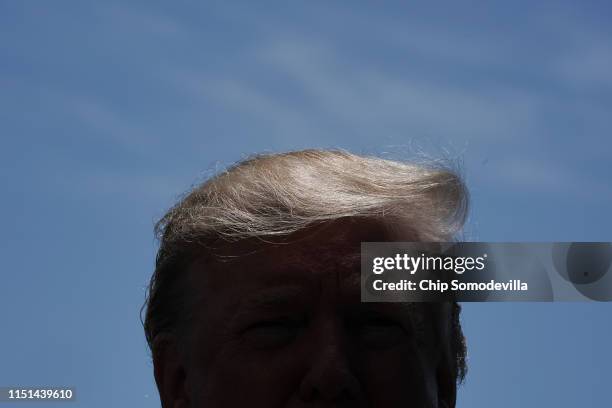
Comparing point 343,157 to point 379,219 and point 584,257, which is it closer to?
point 379,219

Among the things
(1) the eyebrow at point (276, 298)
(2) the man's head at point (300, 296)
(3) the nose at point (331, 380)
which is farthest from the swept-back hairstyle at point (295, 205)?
(3) the nose at point (331, 380)

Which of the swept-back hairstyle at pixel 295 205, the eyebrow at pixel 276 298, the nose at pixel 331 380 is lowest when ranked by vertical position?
the nose at pixel 331 380

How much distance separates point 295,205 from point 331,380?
0.55 m

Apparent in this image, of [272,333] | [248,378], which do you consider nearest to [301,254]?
[272,333]

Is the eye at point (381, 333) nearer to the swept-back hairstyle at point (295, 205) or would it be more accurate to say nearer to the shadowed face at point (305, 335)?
the shadowed face at point (305, 335)

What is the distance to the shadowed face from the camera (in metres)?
2.23

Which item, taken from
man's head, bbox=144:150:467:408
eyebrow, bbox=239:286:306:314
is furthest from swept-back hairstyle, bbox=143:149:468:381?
eyebrow, bbox=239:286:306:314

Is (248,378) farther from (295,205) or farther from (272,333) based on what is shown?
(295,205)

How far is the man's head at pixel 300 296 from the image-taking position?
2.26 metres

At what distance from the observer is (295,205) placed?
8.22 ft

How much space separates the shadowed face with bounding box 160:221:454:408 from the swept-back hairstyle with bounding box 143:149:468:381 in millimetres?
73

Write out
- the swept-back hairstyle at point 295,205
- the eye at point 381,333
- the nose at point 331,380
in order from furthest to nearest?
the swept-back hairstyle at point 295,205
the eye at point 381,333
the nose at point 331,380

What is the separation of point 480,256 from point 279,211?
66 cm

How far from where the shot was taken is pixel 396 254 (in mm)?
2490
